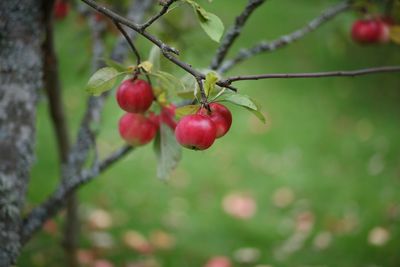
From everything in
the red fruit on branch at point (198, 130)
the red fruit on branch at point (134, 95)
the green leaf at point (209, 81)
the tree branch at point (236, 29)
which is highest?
the tree branch at point (236, 29)

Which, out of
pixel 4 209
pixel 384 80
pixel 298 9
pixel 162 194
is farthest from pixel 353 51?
pixel 4 209

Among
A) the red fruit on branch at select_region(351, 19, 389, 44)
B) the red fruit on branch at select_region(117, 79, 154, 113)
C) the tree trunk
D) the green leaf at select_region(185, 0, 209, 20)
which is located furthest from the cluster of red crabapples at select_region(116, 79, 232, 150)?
the red fruit on branch at select_region(351, 19, 389, 44)

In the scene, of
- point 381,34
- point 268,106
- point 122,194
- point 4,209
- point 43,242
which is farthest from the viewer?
point 268,106

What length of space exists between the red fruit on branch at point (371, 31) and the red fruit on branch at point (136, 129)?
67 cm

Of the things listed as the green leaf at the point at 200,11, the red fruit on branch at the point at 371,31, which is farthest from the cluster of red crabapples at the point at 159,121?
the red fruit on branch at the point at 371,31

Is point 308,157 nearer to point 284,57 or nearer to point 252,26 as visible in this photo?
point 284,57

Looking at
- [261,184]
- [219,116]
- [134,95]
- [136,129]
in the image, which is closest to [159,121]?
[136,129]

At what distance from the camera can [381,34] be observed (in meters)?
1.30

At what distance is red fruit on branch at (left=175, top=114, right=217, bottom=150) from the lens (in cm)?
68

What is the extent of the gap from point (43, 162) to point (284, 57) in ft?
5.73

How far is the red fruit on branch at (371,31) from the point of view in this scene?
129 centimetres

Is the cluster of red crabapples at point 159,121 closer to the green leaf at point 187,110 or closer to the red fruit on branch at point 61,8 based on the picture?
the green leaf at point 187,110

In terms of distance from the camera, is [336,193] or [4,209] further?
[336,193]

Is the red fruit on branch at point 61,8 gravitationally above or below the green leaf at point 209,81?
above
